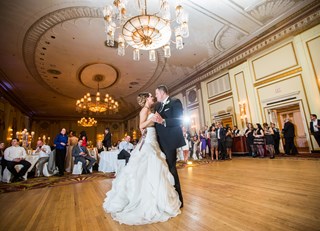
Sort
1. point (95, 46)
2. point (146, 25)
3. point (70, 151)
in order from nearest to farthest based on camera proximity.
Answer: point (146, 25) < point (70, 151) < point (95, 46)

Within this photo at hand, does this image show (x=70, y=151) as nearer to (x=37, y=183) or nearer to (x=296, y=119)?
(x=37, y=183)

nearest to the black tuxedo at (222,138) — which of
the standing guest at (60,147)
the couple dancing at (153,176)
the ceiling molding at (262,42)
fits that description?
the ceiling molding at (262,42)

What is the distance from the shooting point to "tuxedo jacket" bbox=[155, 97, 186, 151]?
184cm

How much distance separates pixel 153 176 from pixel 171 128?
1.77 ft

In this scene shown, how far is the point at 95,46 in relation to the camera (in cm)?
691

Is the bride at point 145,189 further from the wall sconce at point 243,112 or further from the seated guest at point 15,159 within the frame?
the wall sconce at point 243,112

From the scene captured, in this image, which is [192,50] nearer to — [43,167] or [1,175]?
[43,167]

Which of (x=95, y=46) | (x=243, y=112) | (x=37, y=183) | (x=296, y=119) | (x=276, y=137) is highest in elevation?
(x=95, y=46)

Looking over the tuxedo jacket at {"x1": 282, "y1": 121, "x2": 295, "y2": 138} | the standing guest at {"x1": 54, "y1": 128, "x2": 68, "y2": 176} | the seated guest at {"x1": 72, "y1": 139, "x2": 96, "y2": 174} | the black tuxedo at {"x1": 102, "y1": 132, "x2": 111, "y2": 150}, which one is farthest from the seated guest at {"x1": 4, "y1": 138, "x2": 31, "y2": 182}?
the tuxedo jacket at {"x1": 282, "y1": 121, "x2": 295, "y2": 138}

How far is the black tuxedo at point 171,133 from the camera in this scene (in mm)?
1836

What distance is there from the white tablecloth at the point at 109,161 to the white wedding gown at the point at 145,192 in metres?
3.62

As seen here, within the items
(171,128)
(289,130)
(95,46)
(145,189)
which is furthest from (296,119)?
(95,46)

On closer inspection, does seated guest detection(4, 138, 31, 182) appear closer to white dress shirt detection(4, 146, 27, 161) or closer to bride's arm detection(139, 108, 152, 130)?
white dress shirt detection(4, 146, 27, 161)

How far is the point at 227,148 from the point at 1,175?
7.45 meters
